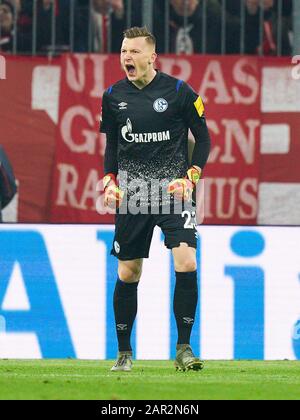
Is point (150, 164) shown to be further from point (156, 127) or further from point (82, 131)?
point (82, 131)

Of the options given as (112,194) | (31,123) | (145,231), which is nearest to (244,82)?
(31,123)

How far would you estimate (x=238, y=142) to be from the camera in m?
12.6

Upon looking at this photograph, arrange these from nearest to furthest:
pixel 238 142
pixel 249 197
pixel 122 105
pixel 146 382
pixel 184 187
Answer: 1. pixel 146 382
2. pixel 184 187
3. pixel 122 105
4. pixel 249 197
5. pixel 238 142

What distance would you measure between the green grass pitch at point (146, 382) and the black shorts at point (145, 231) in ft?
2.39

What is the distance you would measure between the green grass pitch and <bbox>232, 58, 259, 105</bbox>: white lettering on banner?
362 cm

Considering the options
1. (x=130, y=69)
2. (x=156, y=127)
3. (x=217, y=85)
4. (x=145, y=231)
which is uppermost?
(x=217, y=85)

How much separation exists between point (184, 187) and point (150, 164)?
31cm

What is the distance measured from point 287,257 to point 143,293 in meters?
1.06

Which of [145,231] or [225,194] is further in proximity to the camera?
[225,194]

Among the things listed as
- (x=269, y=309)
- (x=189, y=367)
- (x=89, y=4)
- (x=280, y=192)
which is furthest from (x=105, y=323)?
(x=89, y=4)

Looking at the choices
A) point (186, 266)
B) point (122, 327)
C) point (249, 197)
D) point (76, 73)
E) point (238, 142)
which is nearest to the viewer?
point (186, 266)

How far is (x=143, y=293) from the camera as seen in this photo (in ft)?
33.8

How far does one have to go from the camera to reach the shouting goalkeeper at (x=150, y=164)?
28.0 feet
